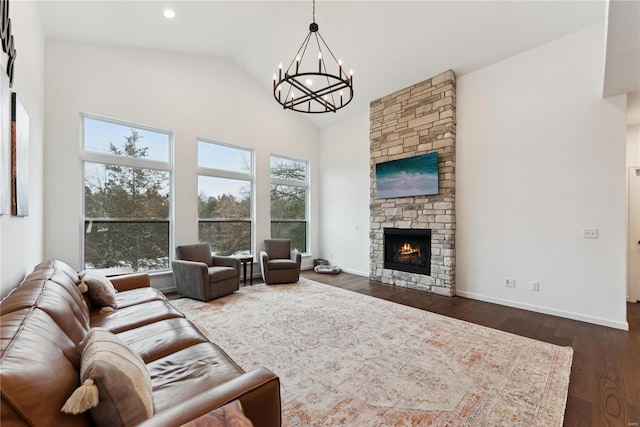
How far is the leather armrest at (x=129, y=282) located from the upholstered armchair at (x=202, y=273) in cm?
82

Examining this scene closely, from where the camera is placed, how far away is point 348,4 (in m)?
3.78

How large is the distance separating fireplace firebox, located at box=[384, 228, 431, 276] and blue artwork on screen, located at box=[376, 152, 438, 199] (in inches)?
27.6

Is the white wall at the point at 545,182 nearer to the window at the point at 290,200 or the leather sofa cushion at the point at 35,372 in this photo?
the window at the point at 290,200

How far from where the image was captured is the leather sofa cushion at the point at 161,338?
169 cm

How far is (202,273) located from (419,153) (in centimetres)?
408

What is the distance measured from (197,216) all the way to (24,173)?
2713mm

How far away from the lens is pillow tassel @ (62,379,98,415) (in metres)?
0.83

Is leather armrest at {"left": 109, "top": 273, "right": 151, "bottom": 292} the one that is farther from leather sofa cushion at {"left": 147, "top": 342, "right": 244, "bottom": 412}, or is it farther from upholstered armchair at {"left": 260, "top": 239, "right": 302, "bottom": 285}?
upholstered armchair at {"left": 260, "top": 239, "right": 302, "bottom": 285}

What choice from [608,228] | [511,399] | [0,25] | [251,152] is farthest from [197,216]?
[608,228]

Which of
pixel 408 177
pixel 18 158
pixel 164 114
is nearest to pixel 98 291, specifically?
pixel 18 158

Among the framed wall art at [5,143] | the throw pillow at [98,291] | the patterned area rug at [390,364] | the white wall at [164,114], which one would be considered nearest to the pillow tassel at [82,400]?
the patterned area rug at [390,364]

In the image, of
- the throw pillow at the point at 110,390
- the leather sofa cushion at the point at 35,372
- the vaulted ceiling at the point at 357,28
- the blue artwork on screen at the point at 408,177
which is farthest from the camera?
the blue artwork on screen at the point at 408,177

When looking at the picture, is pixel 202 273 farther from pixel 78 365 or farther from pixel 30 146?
pixel 78 365

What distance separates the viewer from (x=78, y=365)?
44.7 inches
